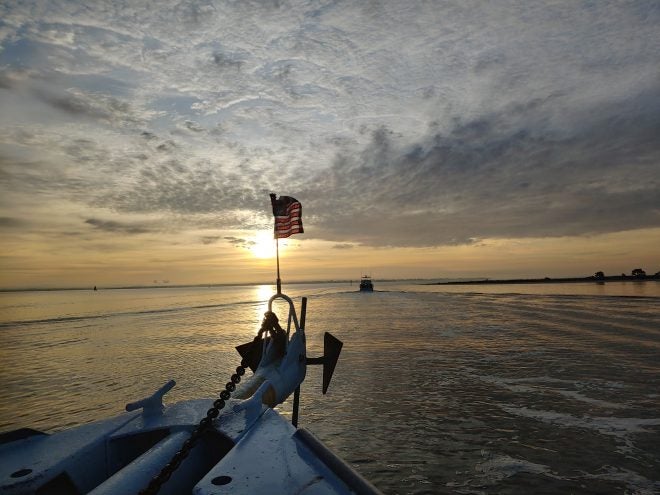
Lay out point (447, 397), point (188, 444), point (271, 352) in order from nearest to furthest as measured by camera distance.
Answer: point (188, 444) → point (271, 352) → point (447, 397)

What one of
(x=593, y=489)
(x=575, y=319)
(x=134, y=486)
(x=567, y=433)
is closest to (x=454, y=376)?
(x=567, y=433)

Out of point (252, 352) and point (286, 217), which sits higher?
point (286, 217)

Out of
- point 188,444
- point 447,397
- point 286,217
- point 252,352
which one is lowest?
point 447,397

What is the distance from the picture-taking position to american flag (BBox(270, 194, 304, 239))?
11.1m

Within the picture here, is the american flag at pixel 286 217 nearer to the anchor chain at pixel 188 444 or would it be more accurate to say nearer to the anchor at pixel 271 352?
the anchor at pixel 271 352

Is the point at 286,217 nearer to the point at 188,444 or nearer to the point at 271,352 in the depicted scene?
the point at 271,352

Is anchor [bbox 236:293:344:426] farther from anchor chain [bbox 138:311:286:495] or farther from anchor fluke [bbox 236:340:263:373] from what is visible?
anchor chain [bbox 138:311:286:495]

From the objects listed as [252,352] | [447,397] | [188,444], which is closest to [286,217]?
[252,352]

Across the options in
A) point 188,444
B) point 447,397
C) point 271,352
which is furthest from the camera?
point 447,397

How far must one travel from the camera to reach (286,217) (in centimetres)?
1128

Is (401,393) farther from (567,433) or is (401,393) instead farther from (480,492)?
(480,492)

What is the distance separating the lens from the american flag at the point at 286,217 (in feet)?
36.4

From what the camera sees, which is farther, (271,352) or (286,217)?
(286,217)

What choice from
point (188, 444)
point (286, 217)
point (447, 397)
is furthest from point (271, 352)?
point (447, 397)
